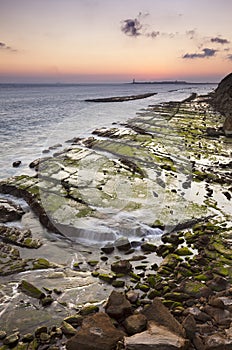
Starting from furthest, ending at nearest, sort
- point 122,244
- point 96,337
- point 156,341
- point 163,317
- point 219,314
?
point 122,244 → point 219,314 → point 163,317 → point 96,337 → point 156,341

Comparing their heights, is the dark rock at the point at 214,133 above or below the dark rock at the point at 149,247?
above

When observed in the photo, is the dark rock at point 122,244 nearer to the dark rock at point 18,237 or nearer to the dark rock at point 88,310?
the dark rock at point 18,237

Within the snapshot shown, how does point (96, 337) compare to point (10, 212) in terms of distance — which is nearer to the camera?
point (96, 337)

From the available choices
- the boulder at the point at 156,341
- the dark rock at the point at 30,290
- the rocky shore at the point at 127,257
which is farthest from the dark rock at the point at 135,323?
the dark rock at the point at 30,290

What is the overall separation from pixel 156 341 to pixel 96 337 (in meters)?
0.97

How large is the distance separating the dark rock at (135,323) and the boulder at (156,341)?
250mm

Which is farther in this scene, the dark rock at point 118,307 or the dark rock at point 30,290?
the dark rock at point 30,290

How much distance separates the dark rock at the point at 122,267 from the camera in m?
7.26

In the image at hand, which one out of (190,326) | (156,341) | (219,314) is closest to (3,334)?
(156,341)

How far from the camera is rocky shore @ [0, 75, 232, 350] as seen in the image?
514cm

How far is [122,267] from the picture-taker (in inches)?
286

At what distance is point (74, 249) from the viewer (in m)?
8.36

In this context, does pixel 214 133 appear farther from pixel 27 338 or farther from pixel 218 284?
pixel 27 338

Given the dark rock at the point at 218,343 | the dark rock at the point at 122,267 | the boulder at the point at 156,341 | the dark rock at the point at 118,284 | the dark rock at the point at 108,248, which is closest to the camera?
the boulder at the point at 156,341
